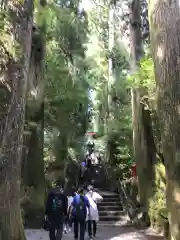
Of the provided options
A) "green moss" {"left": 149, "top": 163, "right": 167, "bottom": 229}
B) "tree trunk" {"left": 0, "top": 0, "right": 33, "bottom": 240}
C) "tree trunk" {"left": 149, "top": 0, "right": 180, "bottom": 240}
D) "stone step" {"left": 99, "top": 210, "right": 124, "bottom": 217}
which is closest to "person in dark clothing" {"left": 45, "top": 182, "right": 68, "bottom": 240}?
"tree trunk" {"left": 0, "top": 0, "right": 33, "bottom": 240}

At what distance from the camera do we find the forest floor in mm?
10152

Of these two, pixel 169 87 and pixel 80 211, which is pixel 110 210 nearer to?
pixel 80 211

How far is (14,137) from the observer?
5027 mm

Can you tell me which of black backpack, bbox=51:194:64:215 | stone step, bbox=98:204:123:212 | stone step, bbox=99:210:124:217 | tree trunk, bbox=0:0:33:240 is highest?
tree trunk, bbox=0:0:33:240

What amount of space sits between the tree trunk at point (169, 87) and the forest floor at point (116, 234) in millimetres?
5400

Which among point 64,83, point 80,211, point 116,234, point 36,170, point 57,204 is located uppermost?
point 64,83

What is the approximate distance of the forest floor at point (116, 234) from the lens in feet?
33.3

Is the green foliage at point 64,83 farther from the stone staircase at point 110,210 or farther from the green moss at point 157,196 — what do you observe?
the green moss at point 157,196

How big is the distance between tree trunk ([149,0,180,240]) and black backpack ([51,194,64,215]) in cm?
299

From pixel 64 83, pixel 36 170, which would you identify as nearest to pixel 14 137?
pixel 36 170

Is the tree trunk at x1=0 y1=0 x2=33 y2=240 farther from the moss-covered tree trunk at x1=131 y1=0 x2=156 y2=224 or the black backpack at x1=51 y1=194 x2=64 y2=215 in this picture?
the moss-covered tree trunk at x1=131 y1=0 x2=156 y2=224

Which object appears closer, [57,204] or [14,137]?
[14,137]

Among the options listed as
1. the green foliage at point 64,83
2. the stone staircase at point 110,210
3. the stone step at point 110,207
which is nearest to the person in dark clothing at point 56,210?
the green foliage at point 64,83

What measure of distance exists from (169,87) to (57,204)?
3733mm
